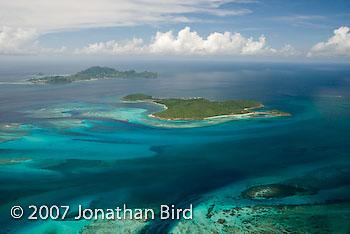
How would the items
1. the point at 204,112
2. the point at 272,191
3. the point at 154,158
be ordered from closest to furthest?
1. the point at 272,191
2. the point at 154,158
3. the point at 204,112

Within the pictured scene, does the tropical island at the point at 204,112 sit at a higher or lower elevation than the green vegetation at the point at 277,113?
higher

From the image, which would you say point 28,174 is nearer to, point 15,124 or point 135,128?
point 135,128

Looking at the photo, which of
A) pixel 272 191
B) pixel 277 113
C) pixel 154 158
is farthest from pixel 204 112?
pixel 272 191

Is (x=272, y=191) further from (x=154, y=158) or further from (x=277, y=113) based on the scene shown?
(x=277, y=113)

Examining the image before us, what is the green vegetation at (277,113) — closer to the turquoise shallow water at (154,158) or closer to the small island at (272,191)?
the turquoise shallow water at (154,158)

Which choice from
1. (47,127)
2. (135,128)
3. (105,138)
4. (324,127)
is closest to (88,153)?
(105,138)

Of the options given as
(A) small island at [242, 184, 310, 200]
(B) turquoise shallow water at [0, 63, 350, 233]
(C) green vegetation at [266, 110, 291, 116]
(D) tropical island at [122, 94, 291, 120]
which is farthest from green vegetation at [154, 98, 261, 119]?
(A) small island at [242, 184, 310, 200]

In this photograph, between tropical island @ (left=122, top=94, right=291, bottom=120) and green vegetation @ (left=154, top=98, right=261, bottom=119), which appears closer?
tropical island @ (left=122, top=94, right=291, bottom=120)

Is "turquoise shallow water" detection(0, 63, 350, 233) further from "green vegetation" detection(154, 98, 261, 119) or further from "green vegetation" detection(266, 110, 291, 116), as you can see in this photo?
"green vegetation" detection(154, 98, 261, 119)

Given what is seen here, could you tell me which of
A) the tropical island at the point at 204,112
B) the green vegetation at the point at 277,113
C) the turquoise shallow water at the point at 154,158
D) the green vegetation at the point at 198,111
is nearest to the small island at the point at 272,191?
the turquoise shallow water at the point at 154,158

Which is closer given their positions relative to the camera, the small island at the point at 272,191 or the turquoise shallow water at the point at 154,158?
the turquoise shallow water at the point at 154,158

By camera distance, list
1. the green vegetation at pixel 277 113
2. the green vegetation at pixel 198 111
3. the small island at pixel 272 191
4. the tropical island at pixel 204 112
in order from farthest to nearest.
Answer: the green vegetation at pixel 277 113
the green vegetation at pixel 198 111
the tropical island at pixel 204 112
the small island at pixel 272 191
